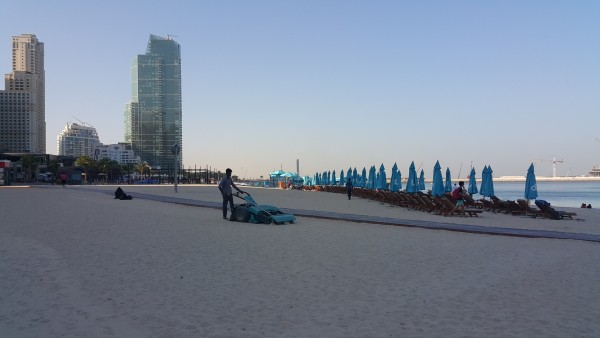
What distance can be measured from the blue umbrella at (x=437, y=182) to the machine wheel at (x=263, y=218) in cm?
1080

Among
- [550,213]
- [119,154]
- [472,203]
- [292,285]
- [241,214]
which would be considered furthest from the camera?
[119,154]

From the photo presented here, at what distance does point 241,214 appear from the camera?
14203 mm

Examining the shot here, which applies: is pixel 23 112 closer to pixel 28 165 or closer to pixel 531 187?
pixel 28 165

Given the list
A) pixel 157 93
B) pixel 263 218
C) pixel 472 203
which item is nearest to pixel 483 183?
pixel 472 203

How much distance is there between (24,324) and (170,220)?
9959 mm

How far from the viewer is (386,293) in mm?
5711

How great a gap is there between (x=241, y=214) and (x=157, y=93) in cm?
17362

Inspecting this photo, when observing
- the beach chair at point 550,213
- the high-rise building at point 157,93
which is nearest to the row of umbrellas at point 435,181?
the beach chair at point 550,213

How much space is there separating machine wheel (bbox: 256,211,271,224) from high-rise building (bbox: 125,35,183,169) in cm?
16672

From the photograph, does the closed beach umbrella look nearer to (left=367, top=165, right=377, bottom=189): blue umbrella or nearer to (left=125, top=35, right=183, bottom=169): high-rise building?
(left=367, top=165, right=377, bottom=189): blue umbrella

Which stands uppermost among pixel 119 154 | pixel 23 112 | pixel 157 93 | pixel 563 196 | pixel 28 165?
pixel 157 93

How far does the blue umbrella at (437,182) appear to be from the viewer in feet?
72.6

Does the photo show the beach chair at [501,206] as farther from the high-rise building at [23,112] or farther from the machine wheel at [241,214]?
the high-rise building at [23,112]

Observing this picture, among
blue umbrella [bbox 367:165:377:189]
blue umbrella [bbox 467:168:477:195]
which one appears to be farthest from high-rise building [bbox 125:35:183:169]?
blue umbrella [bbox 467:168:477:195]
